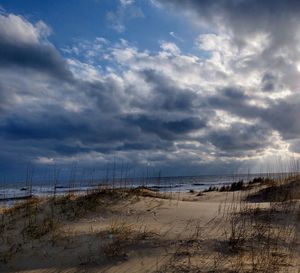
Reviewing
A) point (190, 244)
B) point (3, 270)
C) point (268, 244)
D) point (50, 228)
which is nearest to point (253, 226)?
point (268, 244)

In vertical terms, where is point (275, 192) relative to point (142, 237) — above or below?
above

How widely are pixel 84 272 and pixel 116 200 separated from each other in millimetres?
4030

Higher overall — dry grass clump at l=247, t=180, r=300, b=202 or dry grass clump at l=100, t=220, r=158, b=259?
dry grass clump at l=247, t=180, r=300, b=202

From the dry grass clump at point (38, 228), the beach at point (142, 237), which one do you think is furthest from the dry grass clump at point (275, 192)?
the dry grass clump at point (38, 228)

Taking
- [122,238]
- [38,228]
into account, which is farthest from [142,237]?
[38,228]

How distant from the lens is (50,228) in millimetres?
8156

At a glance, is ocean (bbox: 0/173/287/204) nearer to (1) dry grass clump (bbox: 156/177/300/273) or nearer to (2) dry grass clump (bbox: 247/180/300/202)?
(2) dry grass clump (bbox: 247/180/300/202)

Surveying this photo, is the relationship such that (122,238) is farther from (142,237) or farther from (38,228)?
(38,228)

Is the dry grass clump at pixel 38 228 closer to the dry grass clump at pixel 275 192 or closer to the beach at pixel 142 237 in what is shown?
the beach at pixel 142 237

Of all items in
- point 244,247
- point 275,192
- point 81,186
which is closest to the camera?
point 244,247

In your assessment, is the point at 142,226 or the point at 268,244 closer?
the point at 268,244

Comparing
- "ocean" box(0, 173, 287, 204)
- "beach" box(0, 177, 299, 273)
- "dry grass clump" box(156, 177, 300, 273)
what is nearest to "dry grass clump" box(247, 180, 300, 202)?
"ocean" box(0, 173, 287, 204)

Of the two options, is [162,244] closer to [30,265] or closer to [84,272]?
[84,272]

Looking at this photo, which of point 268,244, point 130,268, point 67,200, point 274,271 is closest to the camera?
point 274,271
